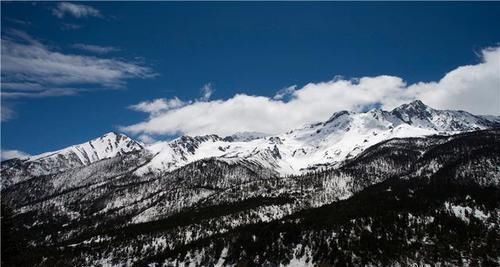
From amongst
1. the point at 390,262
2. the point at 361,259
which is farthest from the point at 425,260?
the point at 361,259

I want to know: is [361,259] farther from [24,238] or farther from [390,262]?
[24,238]

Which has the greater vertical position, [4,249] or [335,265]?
[4,249]

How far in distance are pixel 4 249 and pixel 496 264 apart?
19624cm

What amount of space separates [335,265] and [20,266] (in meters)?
160

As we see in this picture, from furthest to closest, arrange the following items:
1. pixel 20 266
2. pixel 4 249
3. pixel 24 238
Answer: pixel 24 238 → pixel 20 266 → pixel 4 249

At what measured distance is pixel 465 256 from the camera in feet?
650

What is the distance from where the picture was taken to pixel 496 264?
→ 623 feet

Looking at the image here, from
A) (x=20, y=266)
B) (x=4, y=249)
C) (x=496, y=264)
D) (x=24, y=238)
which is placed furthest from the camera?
(x=496, y=264)

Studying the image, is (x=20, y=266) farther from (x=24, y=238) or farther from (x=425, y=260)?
(x=425, y=260)

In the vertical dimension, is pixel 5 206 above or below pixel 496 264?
above

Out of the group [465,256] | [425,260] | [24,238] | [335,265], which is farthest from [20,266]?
[465,256]

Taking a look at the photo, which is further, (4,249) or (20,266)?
(20,266)

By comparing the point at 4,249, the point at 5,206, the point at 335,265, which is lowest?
the point at 335,265

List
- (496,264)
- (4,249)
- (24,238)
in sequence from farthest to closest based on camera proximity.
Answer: (496,264) → (24,238) → (4,249)
